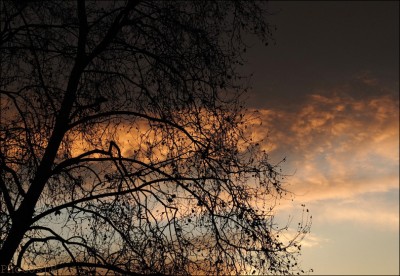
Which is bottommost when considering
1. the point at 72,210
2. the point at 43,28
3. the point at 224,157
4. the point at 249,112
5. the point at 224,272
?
the point at 224,272

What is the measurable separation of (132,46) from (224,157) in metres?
2.27

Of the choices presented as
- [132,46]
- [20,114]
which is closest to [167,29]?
[132,46]

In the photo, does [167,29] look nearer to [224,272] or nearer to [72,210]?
[72,210]

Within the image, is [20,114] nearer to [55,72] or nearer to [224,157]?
[55,72]

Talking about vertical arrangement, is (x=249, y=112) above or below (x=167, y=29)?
below

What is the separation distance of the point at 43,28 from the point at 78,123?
1770 millimetres

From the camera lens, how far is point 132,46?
8.73m

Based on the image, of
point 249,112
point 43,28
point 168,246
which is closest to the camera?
point 168,246

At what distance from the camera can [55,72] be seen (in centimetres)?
922

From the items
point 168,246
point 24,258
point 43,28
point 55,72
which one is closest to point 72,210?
point 24,258

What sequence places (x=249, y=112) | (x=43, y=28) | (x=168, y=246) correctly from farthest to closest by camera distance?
(x=43, y=28), (x=249, y=112), (x=168, y=246)

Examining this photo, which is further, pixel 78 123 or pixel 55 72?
pixel 55 72

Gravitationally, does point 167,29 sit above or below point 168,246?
above

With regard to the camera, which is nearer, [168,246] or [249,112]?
[168,246]
